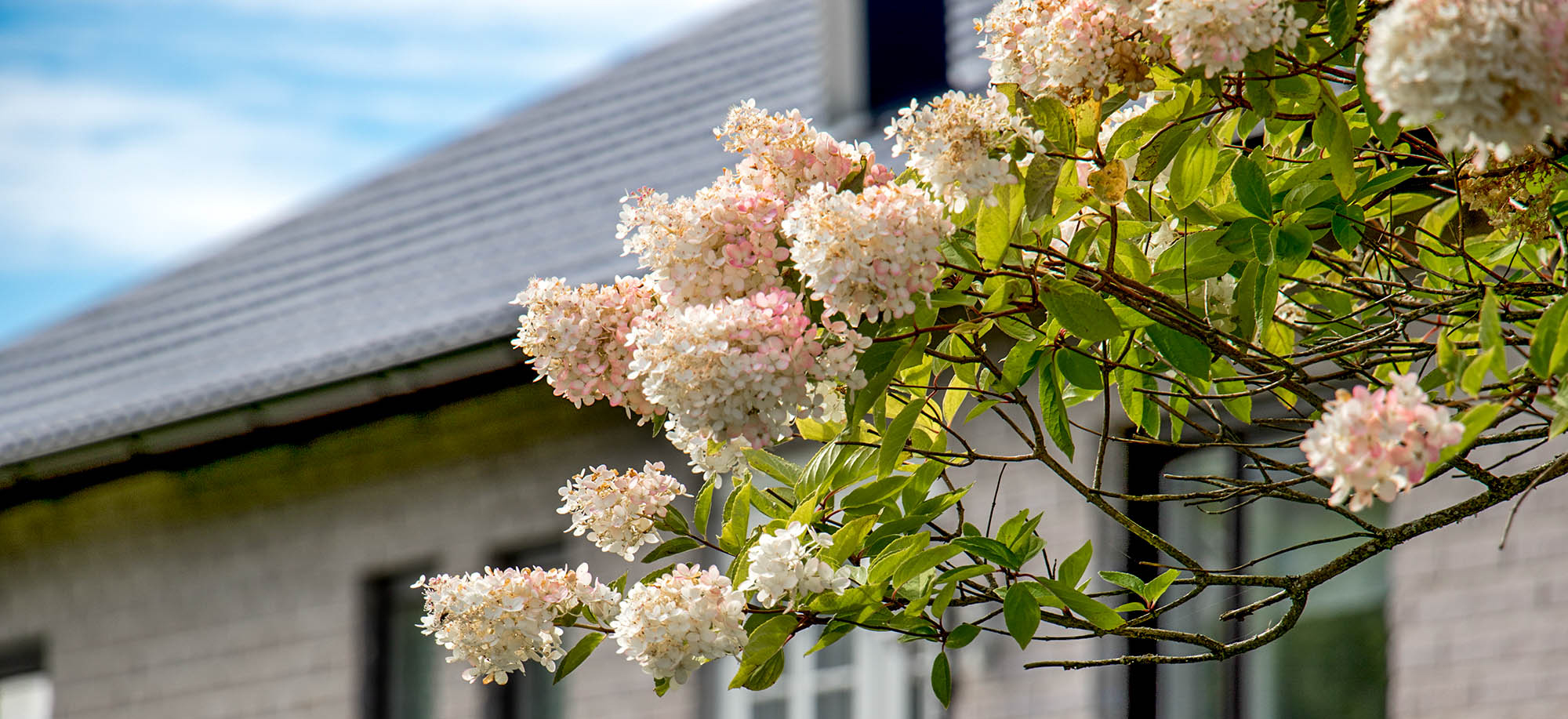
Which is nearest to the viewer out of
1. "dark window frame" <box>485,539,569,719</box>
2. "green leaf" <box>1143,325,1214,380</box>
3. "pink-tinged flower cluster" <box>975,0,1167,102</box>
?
"pink-tinged flower cluster" <box>975,0,1167,102</box>

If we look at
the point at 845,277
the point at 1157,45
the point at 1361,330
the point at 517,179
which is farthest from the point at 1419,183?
the point at 517,179

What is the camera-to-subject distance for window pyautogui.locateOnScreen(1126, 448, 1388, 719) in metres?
5.54

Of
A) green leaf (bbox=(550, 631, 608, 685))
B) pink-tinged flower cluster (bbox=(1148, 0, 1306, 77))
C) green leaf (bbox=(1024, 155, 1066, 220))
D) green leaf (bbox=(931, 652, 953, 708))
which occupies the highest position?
pink-tinged flower cluster (bbox=(1148, 0, 1306, 77))

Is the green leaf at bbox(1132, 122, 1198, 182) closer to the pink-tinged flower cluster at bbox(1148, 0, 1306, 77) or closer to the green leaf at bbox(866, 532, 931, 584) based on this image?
the pink-tinged flower cluster at bbox(1148, 0, 1306, 77)

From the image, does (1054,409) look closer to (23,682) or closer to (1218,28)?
Result: (1218,28)

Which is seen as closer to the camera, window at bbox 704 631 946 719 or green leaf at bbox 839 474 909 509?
green leaf at bbox 839 474 909 509

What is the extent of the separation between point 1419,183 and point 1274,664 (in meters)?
3.10

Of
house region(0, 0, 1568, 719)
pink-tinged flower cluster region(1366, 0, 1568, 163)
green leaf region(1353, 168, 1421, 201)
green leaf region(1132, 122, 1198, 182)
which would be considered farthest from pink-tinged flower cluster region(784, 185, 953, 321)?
house region(0, 0, 1568, 719)

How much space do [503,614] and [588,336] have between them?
1.37ft

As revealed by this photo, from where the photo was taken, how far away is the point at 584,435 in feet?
24.1

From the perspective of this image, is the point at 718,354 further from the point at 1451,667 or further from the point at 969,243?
the point at 1451,667

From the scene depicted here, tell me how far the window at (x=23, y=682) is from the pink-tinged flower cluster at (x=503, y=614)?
7239mm

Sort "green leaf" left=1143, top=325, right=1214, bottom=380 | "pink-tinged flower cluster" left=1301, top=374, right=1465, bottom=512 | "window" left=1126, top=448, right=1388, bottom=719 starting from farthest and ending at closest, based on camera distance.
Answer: "window" left=1126, top=448, right=1388, bottom=719
"green leaf" left=1143, top=325, right=1214, bottom=380
"pink-tinged flower cluster" left=1301, top=374, right=1465, bottom=512

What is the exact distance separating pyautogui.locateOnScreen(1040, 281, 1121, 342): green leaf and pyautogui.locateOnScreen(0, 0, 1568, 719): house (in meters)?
3.42
